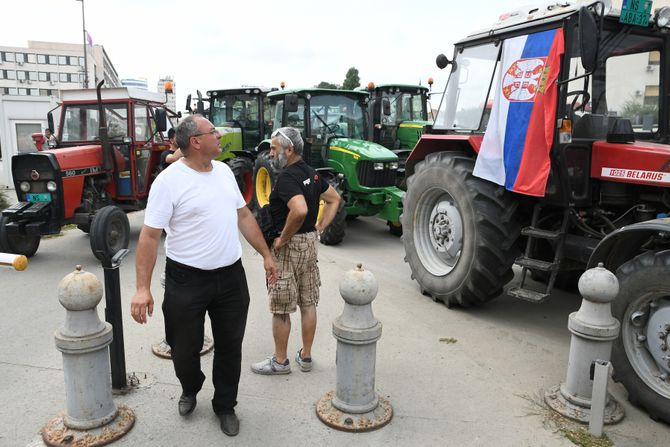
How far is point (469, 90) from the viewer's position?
5109mm

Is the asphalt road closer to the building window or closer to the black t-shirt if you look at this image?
the black t-shirt

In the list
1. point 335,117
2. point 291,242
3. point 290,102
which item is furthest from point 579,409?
point 335,117

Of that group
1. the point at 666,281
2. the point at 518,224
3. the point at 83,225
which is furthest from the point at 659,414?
the point at 83,225

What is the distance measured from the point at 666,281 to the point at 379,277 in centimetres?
354

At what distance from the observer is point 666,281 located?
9.64 ft

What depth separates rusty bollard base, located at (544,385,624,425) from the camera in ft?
9.99

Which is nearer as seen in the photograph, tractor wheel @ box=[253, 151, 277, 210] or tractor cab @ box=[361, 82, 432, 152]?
tractor wheel @ box=[253, 151, 277, 210]

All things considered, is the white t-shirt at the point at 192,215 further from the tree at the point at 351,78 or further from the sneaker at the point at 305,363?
the tree at the point at 351,78

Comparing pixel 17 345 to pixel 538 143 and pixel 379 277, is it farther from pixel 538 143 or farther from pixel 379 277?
pixel 538 143

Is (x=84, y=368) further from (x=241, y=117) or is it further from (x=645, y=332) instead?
(x=241, y=117)

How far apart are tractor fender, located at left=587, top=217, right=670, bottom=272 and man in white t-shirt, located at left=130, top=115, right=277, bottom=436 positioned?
91.0 inches

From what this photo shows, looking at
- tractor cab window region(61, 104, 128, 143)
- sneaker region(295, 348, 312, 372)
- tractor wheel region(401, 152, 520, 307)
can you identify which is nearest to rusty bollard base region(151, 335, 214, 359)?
sneaker region(295, 348, 312, 372)

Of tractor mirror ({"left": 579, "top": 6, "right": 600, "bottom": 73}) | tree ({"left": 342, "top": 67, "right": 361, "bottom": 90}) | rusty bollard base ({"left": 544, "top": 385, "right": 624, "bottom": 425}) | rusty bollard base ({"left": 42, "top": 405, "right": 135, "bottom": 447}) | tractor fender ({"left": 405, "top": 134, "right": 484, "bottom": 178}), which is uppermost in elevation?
tree ({"left": 342, "top": 67, "right": 361, "bottom": 90})

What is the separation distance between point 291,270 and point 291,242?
0.64ft
